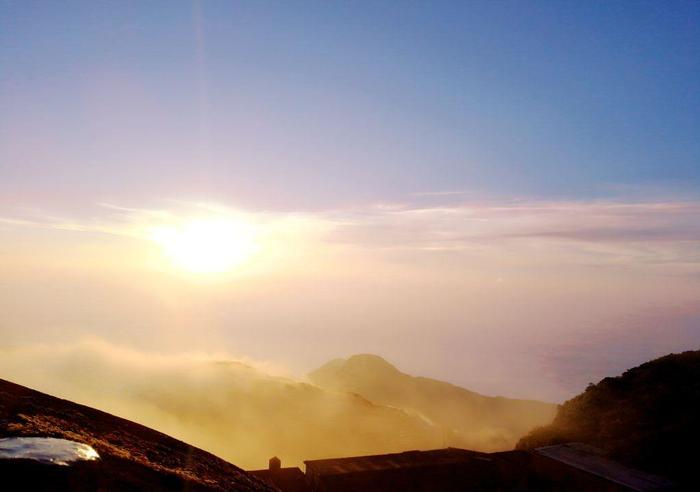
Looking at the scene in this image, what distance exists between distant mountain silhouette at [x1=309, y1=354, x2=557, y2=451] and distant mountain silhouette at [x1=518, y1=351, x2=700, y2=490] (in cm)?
2287

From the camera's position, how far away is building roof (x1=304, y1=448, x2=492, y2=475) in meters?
19.9

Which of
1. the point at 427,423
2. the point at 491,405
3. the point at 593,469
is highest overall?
the point at 491,405

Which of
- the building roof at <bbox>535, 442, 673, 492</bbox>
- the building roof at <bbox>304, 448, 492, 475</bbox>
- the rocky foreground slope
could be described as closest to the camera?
the rocky foreground slope

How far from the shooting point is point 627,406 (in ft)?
118

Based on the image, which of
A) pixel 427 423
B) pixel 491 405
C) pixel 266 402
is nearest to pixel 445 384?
pixel 491 405

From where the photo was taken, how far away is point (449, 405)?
12125 centimetres

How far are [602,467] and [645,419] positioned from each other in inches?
684

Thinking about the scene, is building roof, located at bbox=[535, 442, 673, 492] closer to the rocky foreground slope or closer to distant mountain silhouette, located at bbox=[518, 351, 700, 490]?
distant mountain silhouette, located at bbox=[518, 351, 700, 490]

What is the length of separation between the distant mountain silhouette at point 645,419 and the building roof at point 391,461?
27.6 ft

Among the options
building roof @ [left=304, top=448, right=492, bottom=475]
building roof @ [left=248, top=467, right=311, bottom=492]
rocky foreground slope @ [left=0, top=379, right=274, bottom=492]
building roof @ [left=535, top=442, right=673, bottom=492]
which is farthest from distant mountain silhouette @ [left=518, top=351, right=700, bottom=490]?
rocky foreground slope @ [left=0, top=379, right=274, bottom=492]

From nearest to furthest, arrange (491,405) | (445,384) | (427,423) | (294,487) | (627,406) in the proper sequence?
(294,487) < (627,406) < (427,423) < (491,405) < (445,384)

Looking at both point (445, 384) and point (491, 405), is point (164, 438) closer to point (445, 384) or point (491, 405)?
point (491, 405)

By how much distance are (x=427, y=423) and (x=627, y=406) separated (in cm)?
6351

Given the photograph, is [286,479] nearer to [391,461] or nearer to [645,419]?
[391,461]
